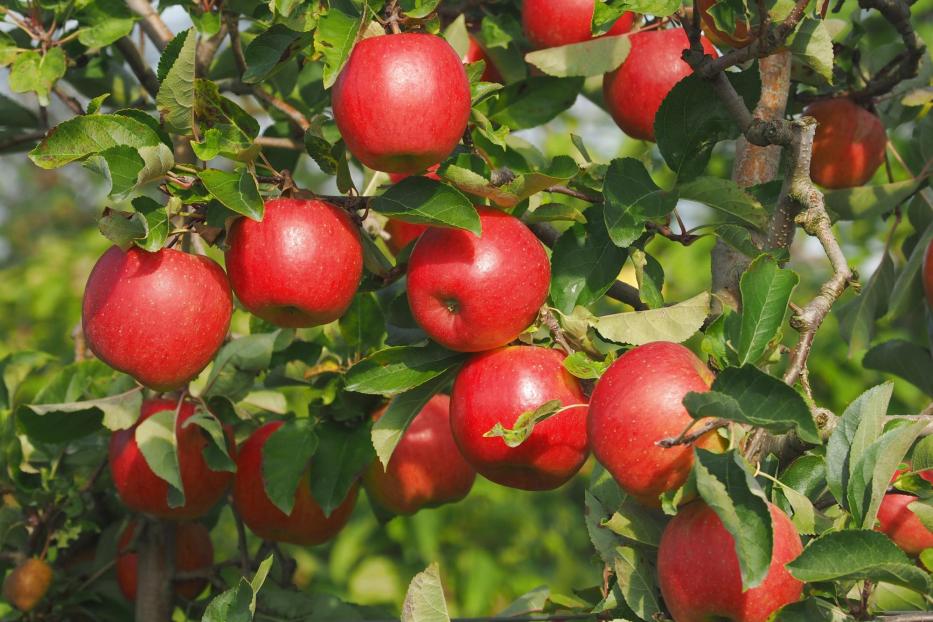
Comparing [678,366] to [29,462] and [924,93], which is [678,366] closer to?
[924,93]

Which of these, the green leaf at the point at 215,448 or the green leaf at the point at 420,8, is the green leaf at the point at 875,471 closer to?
the green leaf at the point at 420,8

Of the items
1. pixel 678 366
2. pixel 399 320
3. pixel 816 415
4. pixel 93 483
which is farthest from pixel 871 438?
pixel 93 483

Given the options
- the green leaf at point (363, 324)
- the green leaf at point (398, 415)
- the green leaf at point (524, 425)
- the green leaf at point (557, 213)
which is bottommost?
the green leaf at point (363, 324)

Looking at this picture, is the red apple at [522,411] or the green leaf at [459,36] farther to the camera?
the green leaf at [459,36]

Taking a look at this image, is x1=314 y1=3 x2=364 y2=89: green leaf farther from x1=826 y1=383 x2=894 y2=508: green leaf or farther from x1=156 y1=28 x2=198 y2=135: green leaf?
x1=826 y1=383 x2=894 y2=508: green leaf

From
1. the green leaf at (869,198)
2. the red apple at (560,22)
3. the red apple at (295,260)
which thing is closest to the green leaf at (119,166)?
the red apple at (295,260)

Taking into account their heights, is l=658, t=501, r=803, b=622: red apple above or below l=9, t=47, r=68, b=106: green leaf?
above

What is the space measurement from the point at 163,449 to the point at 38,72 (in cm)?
65

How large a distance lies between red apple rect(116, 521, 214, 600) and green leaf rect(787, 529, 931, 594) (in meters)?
1.14

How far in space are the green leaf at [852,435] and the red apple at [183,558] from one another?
111 cm

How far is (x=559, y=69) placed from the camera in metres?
1.51

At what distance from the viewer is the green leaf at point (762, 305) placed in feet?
3.33

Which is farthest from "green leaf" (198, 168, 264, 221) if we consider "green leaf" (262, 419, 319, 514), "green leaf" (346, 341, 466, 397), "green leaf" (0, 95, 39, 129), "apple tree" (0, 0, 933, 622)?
"green leaf" (0, 95, 39, 129)

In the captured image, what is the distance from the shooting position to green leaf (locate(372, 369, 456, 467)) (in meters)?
1.28
